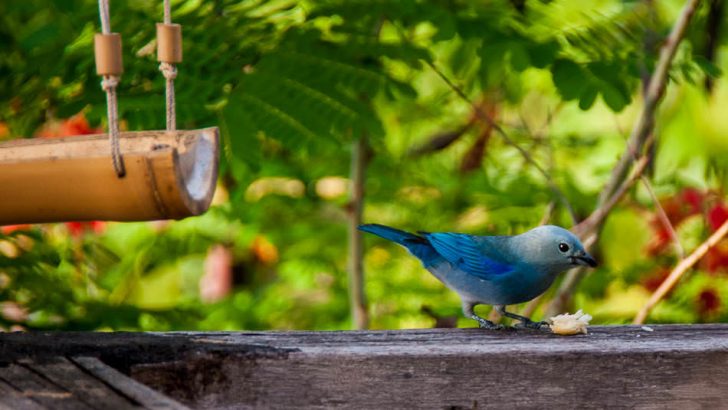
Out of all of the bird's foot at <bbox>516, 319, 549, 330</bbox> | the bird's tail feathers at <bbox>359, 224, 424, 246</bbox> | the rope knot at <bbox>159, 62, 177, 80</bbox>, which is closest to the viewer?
the rope knot at <bbox>159, 62, 177, 80</bbox>

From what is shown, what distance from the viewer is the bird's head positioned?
2.28m

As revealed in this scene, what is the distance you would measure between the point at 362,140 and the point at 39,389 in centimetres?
204

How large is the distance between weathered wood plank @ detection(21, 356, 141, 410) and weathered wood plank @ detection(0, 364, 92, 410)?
1 centimetres

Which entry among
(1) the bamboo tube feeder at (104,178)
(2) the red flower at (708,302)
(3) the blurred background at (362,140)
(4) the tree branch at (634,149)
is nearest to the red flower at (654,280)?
(3) the blurred background at (362,140)

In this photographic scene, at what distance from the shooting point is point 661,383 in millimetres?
1958

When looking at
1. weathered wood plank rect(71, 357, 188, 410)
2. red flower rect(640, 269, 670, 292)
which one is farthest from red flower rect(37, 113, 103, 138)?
weathered wood plank rect(71, 357, 188, 410)

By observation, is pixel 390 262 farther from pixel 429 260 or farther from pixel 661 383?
pixel 661 383

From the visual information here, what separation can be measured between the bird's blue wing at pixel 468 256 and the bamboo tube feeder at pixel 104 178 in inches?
33.3

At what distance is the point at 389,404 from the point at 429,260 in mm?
724

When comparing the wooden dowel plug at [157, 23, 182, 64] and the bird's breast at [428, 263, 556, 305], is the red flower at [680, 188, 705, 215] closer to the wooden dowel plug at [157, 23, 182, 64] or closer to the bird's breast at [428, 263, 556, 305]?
the bird's breast at [428, 263, 556, 305]

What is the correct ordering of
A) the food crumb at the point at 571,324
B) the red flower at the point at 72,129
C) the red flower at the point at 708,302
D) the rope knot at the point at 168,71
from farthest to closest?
1. the red flower at the point at 72,129
2. the red flower at the point at 708,302
3. the food crumb at the point at 571,324
4. the rope knot at the point at 168,71

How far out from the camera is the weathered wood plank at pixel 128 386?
1.52 metres

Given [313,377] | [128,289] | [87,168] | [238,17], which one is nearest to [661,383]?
[313,377]

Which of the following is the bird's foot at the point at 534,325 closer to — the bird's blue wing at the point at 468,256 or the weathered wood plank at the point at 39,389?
the bird's blue wing at the point at 468,256
